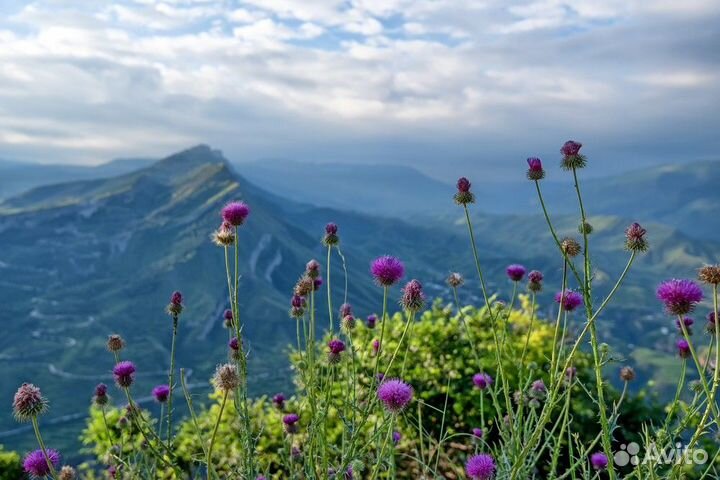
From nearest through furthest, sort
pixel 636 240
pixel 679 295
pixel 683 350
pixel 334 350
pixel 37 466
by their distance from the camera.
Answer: pixel 679 295 < pixel 636 240 < pixel 37 466 < pixel 334 350 < pixel 683 350

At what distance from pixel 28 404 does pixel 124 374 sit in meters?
1.12

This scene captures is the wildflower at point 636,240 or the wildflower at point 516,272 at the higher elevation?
the wildflower at point 636,240

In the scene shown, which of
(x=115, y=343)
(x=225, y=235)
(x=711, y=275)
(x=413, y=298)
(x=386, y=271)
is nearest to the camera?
(x=711, y=275)

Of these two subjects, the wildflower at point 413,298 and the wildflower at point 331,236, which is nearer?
the wildflower at point 413,298

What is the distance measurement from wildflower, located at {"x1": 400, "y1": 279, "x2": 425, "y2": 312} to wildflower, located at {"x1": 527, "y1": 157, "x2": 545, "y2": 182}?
124 centimetres

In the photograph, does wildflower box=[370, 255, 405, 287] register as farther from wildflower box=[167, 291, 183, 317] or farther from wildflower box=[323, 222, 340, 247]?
wildflower box=[167, 291, 183, 317]

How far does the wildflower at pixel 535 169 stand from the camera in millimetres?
4662

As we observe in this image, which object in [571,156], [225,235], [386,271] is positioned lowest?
[386,271]

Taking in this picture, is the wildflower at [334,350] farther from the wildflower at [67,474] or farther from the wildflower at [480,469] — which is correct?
the wildflower at [67,474]

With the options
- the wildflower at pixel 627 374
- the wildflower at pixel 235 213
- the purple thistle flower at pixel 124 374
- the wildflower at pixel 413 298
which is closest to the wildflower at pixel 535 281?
the wildflower at pixel 627 374

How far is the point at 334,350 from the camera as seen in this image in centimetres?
527

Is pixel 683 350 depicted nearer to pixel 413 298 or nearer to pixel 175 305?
pixel 413 298

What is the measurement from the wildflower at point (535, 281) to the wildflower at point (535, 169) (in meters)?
1.55

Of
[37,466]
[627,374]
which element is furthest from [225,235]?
[627,374]
